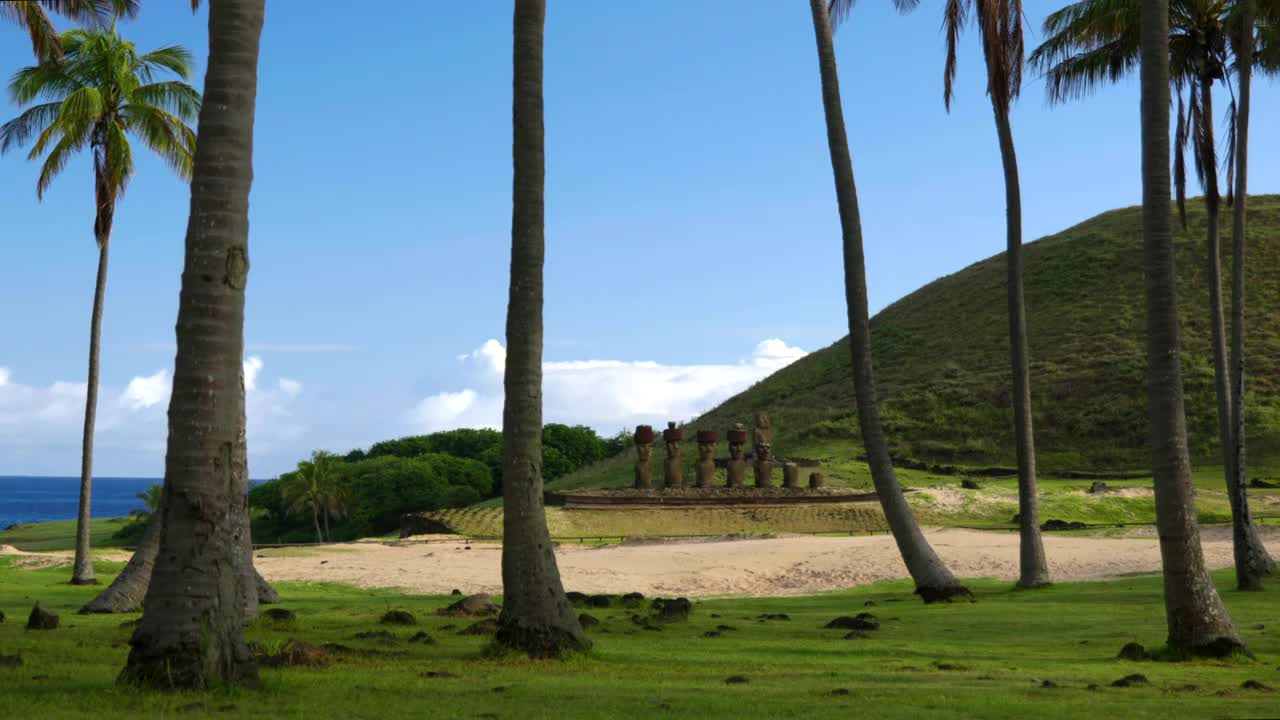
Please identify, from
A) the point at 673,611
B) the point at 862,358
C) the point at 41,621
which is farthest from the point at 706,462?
the point at 41,621

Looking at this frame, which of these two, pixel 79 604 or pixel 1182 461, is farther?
pixel 79 604

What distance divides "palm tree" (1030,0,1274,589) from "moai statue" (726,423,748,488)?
2419 cm

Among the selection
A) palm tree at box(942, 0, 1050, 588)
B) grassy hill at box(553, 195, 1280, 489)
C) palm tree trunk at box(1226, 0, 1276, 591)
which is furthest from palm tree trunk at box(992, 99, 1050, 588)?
grassy hill at box(553, 195, 1280, 489)

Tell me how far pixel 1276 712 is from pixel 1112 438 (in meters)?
68.5

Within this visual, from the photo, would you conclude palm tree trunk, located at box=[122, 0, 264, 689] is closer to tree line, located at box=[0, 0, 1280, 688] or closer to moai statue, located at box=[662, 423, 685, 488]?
tree line, located at box=[0, 0, 1280, 688]

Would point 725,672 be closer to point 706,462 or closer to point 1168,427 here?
point 1168,427

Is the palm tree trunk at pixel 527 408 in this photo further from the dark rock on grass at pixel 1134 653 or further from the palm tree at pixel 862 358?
the palm tree at pixel 862 358

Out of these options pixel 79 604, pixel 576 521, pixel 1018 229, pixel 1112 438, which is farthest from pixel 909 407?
pixel 79 604

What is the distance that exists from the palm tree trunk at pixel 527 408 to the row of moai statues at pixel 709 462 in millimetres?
33812

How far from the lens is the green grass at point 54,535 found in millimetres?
84331

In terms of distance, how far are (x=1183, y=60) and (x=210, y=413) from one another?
75.2ft

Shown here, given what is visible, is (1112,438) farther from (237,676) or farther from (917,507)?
(237,676)

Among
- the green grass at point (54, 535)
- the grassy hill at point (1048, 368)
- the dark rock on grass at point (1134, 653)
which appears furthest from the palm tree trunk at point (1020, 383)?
the green grass at point (54, 535)

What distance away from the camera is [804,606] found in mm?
21969
